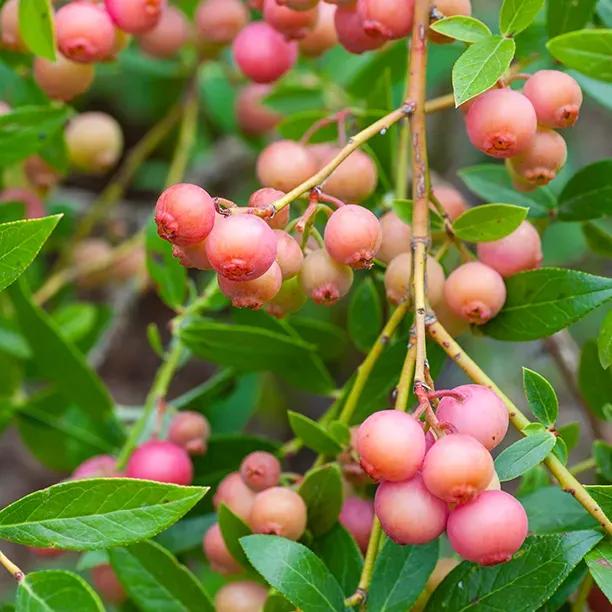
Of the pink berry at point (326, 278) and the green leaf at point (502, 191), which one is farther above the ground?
the pink berry at point (326, 278)

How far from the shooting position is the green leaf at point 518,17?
1018 mm

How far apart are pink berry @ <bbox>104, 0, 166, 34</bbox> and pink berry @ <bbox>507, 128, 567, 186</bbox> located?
1.40ft

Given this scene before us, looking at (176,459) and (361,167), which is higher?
(361,167)

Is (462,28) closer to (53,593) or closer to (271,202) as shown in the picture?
(271,202)

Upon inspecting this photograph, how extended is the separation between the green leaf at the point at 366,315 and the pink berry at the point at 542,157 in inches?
11.4

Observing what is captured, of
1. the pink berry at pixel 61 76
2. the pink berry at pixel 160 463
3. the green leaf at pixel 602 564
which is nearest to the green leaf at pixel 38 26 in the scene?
the pink berry at pixel 61 76

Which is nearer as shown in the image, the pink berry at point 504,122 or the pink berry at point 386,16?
the pink berry at point 504,122

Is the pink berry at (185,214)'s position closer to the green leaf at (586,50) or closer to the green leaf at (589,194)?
the green leaf at (586,50)

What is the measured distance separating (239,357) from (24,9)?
469 mm

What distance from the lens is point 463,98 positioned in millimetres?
918

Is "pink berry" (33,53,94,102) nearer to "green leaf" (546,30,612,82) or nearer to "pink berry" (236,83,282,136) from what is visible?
"pink berry" (236,83,282,136)

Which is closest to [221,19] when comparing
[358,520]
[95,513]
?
[358,520]

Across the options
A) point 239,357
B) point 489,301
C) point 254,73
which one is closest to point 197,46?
point 254,73

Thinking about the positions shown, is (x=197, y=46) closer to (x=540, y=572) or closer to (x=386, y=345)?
(x=386, y=345)
